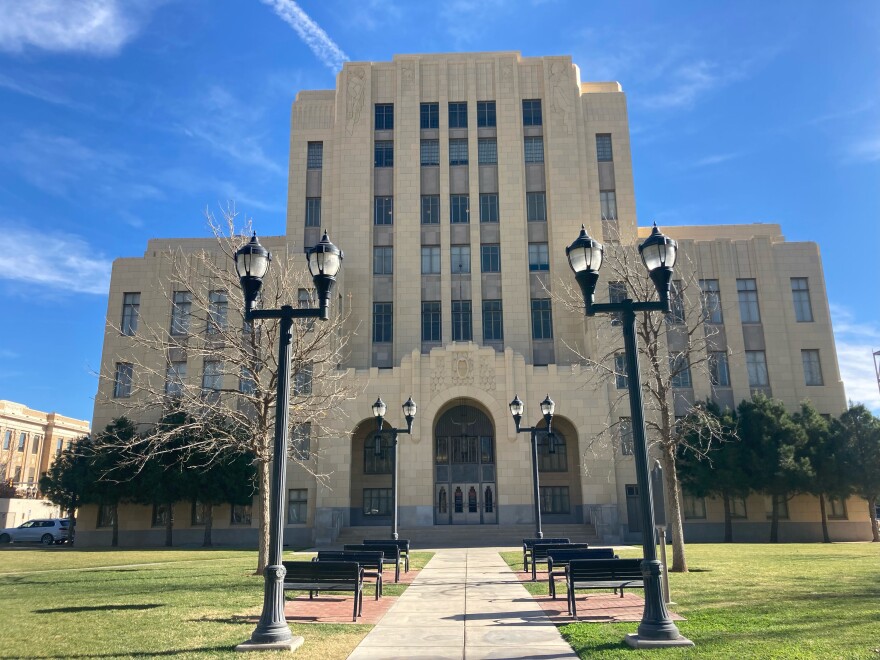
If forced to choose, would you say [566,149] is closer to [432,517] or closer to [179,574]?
[432,517]

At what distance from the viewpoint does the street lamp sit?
882 centimetres

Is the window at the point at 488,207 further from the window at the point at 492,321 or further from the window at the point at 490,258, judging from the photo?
the window at the point at 492,321

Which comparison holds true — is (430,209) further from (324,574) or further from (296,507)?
(324,574)

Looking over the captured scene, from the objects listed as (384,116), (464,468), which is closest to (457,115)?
(384,116)

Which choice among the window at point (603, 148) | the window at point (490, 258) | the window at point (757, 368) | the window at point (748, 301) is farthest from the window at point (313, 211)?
the window at point (757, 368)

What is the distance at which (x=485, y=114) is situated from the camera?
46781 mm

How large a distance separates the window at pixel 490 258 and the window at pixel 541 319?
350 cm

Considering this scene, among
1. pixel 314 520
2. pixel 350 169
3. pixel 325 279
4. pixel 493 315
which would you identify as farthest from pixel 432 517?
pixel 325 279

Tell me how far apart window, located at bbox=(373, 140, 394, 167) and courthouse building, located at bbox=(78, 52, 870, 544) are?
148 millimetres

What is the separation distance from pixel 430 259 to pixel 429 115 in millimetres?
11187

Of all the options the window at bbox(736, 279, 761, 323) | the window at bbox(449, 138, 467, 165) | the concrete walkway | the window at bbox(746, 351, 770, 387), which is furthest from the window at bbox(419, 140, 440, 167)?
the concrete walkway

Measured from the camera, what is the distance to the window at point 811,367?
40.3 m

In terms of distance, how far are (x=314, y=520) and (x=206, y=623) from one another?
2806 centimetres

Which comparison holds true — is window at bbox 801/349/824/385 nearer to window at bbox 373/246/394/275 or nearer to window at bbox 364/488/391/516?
window at bbox 364/488/391/516
